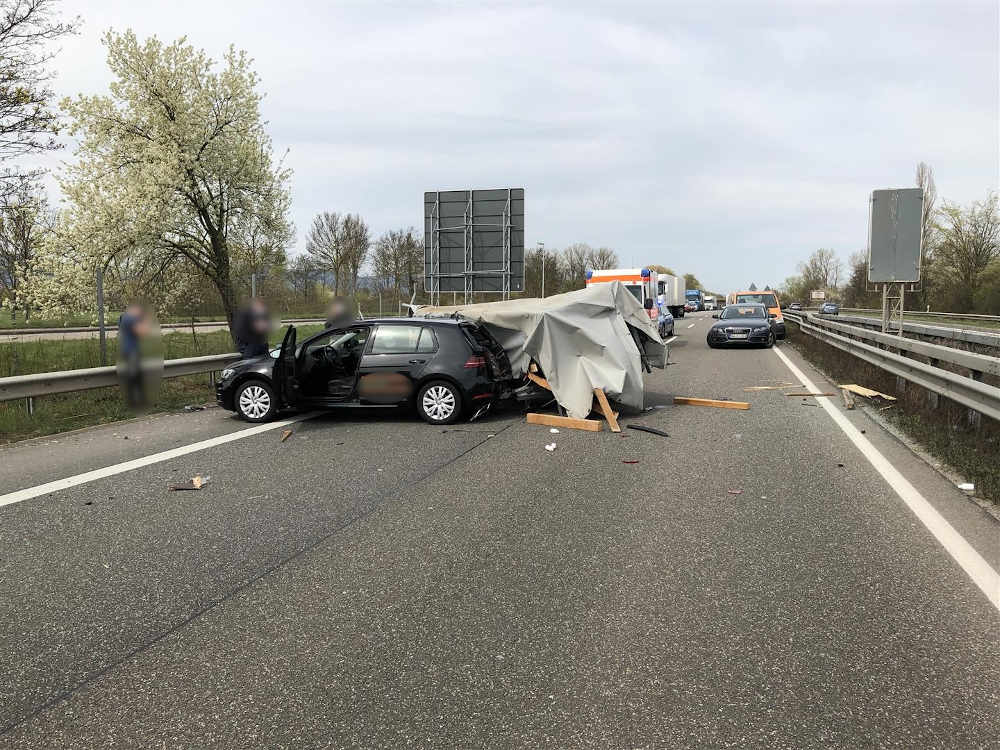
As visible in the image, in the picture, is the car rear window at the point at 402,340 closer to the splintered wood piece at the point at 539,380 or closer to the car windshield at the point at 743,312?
the splintered wood piece at the point at 539,380

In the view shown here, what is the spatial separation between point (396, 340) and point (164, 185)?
48.0 feet

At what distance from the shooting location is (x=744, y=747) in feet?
8.65

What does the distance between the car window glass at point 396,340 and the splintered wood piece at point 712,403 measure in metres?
4.31

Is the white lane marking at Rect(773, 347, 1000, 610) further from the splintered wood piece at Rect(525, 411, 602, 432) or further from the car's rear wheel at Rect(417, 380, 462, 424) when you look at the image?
the car's rear wheel at Rect(417, 380, 462, 424)

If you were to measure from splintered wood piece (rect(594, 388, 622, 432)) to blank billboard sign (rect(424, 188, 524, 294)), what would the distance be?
17.2 metres

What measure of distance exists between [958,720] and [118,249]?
73.0ft

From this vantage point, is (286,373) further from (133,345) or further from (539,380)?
(539,380)

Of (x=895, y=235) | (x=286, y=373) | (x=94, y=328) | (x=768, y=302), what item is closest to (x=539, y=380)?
(x=286, y=373)

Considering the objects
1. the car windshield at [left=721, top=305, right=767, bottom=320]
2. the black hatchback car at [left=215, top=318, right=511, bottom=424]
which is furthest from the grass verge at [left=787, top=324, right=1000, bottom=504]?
the car windshield at [left=721, top=305, right=767, bottom=320]

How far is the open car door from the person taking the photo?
31.4 feet

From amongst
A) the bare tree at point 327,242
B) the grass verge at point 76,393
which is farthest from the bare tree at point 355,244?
the grass verge at point 76,393

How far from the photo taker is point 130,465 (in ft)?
23.7

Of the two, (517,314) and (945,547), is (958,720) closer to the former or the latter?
(945,547)

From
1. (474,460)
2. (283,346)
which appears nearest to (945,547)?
(474,460)
